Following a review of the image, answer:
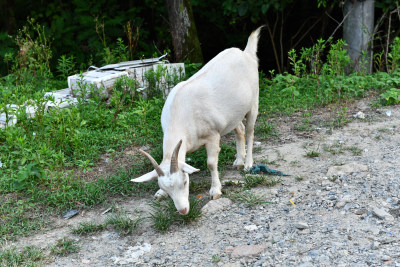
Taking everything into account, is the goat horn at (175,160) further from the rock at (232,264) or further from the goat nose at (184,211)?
the rock at (232,264)

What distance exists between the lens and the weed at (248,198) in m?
4.87

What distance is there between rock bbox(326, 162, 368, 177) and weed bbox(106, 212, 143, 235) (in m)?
2.24

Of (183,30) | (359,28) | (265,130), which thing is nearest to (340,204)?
(265,130)

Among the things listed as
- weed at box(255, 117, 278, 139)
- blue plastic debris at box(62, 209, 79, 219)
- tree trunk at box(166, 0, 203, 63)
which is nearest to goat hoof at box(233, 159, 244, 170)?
weed at box(255, 117, 278, 139)

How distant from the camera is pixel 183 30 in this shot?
9320mm

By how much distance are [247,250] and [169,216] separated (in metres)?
1.01

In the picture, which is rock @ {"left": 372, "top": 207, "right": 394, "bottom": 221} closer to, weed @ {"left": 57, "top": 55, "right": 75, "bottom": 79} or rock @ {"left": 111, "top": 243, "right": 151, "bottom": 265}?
rock @ {"left": 111, "top": 243, "right": 151, "bottom": 265}

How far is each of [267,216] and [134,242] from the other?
133 centimetres

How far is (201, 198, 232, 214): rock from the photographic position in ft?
15.9

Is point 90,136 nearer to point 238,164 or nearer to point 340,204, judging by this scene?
point 238,164

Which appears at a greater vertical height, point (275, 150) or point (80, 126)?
point (80, 126)

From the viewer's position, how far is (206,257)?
13.4ft

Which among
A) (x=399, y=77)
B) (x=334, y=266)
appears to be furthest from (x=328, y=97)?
(x=334, y=266)

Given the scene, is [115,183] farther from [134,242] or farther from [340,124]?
[340,124]
